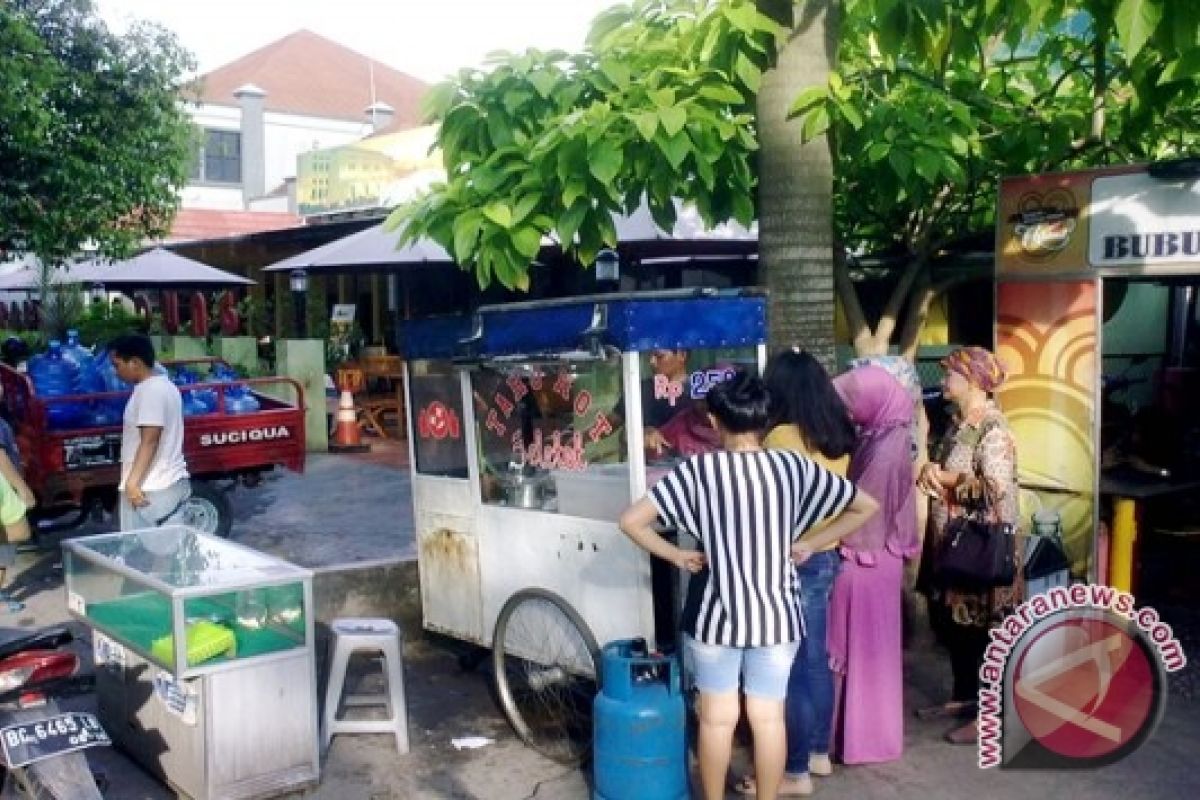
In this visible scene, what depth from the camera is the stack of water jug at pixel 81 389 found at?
8352 mm

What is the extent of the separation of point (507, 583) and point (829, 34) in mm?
3049

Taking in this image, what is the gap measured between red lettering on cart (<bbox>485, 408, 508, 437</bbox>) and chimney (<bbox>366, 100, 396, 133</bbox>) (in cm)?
3789

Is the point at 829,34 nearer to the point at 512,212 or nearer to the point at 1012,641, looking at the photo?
the point at 512,212

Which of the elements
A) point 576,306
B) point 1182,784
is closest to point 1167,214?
point 1182,784

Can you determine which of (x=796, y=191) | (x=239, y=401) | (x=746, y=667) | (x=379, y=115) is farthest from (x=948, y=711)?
(x=379, y=115)

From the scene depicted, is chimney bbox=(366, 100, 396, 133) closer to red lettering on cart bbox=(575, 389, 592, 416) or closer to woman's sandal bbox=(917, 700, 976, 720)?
red lettering on cart bbox=(575, 389, 592, 416)

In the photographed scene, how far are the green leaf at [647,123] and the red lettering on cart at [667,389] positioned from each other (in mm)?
1020

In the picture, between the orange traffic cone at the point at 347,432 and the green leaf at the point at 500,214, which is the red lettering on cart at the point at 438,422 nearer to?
the green leaf at the point at 500,214

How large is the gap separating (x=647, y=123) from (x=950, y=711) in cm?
294

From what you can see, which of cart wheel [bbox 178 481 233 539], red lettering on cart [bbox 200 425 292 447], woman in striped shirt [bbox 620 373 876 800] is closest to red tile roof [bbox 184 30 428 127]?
red lettering on cart [bbox 200 425 292 447]

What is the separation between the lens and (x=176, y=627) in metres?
4.33

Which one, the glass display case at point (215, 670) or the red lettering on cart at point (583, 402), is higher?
the red lettering on cart at point (583, 402)

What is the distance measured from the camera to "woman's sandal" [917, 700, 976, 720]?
17.8 feet

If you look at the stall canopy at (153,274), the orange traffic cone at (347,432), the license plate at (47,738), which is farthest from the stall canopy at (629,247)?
the license plate at (47,738)
